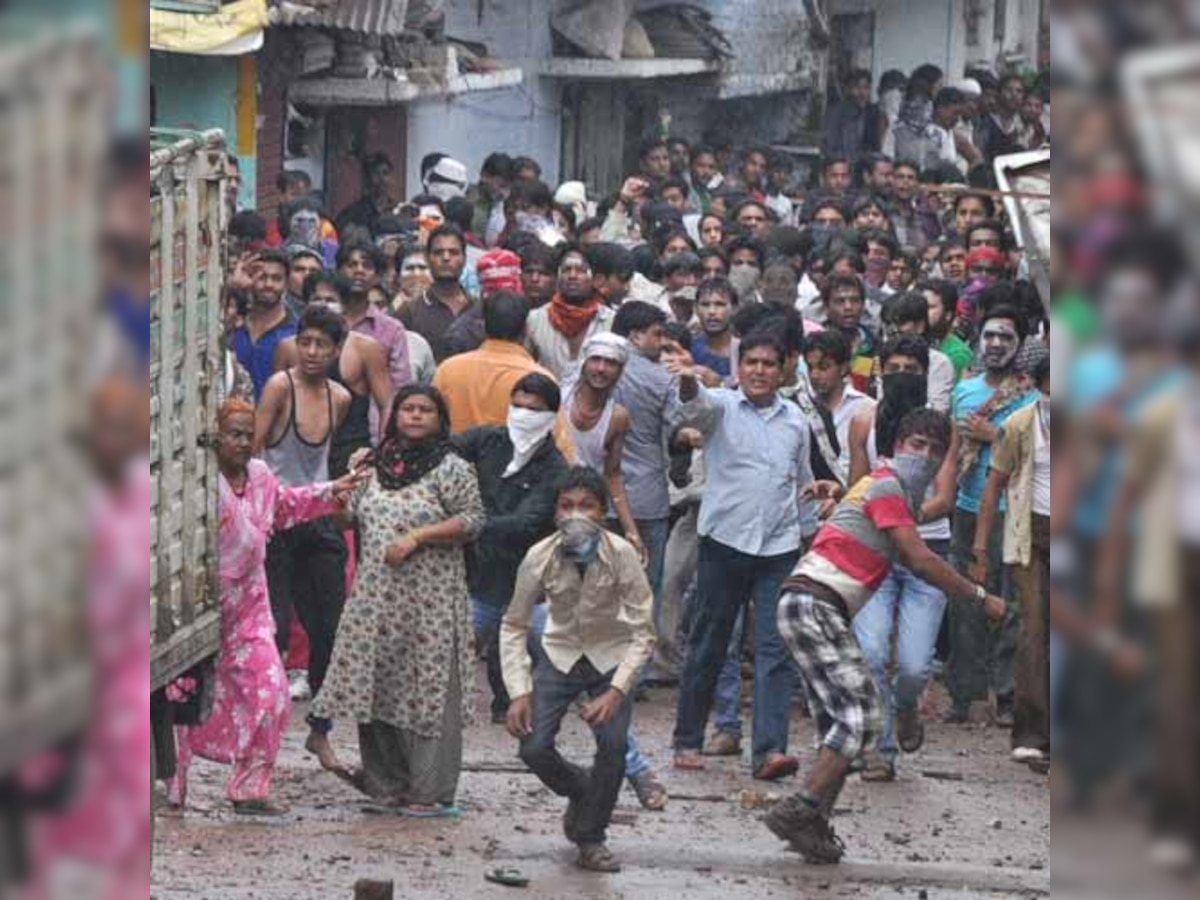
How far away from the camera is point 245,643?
26.7 feet

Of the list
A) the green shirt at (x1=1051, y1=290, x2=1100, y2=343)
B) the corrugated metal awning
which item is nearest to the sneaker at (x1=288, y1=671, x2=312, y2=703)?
the corrugated metal awning

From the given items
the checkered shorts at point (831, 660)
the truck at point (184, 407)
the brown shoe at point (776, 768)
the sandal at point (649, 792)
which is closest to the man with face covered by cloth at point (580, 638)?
the checkered shorts at point (831, 660)

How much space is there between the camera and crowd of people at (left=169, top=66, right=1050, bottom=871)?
8000 mm

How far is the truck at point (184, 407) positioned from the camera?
6.91 m

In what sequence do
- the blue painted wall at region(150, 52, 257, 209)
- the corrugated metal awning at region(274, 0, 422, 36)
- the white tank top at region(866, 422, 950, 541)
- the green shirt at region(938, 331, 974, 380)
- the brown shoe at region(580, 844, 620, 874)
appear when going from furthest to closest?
1. the blue painted wall at region(150, 52, 257, 209)
2. the corrugated metal awning at region(274, 0, 422, 36)
3. the green shirt at region(938, 331, 974, 380)
4. the white tank top at region(866, 422, 950, 541)
5. the brown shoe at region(580, 844, 620, 874)

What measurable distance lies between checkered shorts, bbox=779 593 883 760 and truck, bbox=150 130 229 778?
1.54m

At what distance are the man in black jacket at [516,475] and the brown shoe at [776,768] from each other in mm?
961

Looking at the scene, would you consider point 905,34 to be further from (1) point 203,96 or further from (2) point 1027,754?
(2) point 1027,754

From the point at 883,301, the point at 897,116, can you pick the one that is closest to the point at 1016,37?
the point at 897,116

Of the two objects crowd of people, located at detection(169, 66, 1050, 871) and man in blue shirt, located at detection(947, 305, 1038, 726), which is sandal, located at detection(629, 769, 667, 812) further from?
man in blue shirt, located at detection(947, 305, 1038, 726)

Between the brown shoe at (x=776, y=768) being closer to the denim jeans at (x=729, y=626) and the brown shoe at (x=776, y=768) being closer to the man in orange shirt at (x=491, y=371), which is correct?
the denim jeans at (x=729, y=626)

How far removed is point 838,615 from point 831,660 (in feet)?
0.40

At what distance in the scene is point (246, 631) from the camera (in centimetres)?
812

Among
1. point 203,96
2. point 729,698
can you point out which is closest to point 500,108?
point 203,96
